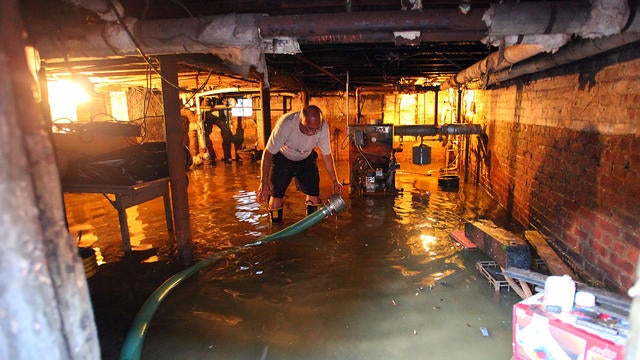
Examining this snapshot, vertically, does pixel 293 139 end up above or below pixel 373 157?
above

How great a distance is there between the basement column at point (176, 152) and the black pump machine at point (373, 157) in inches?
141

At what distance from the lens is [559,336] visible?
6.15ft

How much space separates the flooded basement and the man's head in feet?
4.62

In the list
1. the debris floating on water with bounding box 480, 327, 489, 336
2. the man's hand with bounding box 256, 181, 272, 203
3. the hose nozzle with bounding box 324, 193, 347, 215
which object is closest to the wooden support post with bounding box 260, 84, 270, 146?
the man's hand with bounding box 256, 181, 272, 203

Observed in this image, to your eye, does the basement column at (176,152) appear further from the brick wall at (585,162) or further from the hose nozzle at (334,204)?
the brick wall at (585,162)

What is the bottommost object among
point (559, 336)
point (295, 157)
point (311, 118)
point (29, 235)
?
point (559, 336)

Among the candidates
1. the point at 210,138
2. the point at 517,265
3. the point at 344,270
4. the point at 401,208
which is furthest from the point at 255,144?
the point at 517,265

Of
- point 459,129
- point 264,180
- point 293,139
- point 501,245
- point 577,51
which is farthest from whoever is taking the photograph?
point 459,129

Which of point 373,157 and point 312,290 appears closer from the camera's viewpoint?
point 312,290

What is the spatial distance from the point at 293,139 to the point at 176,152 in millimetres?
1563

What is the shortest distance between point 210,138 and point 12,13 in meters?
11.1

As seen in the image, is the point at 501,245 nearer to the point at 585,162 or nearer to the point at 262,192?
the point at 585,162

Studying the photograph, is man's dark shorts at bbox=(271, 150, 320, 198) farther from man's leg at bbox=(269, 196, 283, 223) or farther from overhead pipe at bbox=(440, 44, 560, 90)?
overhead pipe at bbox=(440, 44, 560, 90)

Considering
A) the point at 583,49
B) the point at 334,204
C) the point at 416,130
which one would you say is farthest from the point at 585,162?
the point at 416,130
